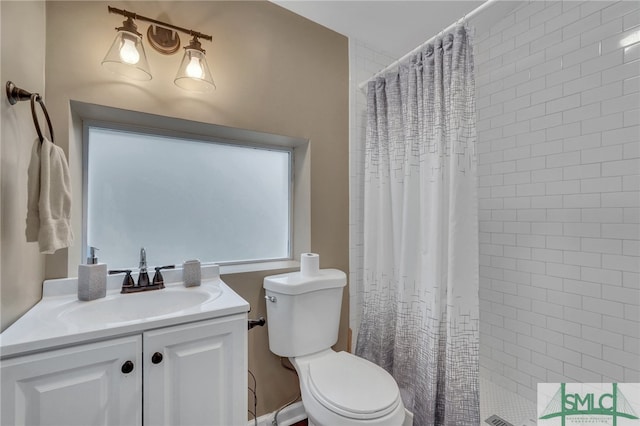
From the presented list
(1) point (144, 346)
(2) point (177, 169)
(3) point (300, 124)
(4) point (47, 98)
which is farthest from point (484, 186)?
(4) point (47, 98)

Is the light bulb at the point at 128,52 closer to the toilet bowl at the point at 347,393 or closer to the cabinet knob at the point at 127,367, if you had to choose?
the cabinet knob at the point at 127,367

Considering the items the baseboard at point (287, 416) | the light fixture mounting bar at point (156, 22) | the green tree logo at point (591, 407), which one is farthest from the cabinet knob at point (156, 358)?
the green tree logo at point (591, 407)

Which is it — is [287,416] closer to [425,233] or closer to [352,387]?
[352,387]

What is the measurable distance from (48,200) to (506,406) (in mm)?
2481

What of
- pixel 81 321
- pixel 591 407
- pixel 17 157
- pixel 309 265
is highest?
pixel 17 157

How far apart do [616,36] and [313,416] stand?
2.37 metres

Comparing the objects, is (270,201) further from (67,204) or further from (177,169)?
(67,204)

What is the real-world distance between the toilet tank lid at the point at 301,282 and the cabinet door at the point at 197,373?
420 mm

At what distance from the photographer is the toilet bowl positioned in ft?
3.65

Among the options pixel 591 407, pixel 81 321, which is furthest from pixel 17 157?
pixel 591 407

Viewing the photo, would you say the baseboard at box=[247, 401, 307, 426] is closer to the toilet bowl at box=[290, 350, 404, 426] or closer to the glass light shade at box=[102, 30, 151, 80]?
the toilet bowl at box=[290, 350, 404, 426]

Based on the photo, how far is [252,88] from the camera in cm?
157

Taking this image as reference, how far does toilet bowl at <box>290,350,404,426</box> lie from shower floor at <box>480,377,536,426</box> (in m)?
0.82

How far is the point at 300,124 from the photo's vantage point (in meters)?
1.73
